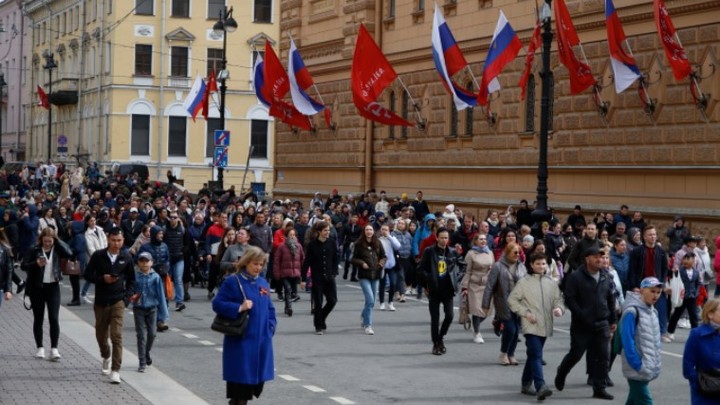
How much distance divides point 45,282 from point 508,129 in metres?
21.4

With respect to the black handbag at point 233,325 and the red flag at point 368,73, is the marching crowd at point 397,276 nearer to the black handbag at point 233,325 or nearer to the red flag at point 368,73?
the black handbag at point 233,325

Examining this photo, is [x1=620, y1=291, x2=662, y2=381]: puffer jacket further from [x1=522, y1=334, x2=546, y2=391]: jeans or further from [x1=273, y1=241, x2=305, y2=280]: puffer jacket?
[x1=273, y1=241, x2=305, y2=280]: puffer jacket

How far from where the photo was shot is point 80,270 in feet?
85.7

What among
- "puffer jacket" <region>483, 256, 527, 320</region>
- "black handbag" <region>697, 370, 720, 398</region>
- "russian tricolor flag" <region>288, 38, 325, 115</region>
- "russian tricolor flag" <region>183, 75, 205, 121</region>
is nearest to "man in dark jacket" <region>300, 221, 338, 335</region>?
"puffer jacket" <region>483, 256, 527, 320</region>

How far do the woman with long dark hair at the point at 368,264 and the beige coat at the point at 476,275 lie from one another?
1924mm

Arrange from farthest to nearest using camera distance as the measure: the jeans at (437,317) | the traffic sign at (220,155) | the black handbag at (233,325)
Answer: the traffic sign at (220,155) → the jeans at (437,317) → the black handbag at (233,325)

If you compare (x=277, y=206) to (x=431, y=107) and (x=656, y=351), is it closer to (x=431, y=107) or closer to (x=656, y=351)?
(x=431, y=107)

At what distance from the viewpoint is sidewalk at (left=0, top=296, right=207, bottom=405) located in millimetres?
14875

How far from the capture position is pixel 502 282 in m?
18.3

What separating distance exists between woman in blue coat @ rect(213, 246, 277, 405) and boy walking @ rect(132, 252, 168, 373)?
→ 4.48m

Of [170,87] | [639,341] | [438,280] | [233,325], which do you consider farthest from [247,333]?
[170,87]

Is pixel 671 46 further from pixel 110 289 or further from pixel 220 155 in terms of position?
pixel 220 155

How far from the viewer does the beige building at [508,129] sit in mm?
30391

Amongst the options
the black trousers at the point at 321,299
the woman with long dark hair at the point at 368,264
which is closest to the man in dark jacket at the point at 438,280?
the woman with long dark hair at the point at 368,264
